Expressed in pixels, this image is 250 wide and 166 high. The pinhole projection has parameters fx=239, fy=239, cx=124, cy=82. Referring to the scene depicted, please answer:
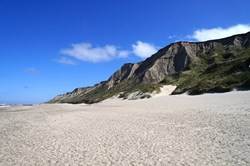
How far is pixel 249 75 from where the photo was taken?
3133 centimetres

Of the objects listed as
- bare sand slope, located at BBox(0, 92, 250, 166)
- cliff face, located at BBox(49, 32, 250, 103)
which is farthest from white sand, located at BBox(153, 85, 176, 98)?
bare sand slope, located at BBox(0, 92, 250, 166)

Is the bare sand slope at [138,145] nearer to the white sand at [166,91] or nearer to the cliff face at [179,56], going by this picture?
the white sand at [166,91]

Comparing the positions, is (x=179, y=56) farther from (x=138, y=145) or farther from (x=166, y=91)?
(x=138, y=145)

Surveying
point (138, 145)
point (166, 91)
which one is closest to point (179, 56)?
point (166, 91)

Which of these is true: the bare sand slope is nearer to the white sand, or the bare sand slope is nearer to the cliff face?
the white sand

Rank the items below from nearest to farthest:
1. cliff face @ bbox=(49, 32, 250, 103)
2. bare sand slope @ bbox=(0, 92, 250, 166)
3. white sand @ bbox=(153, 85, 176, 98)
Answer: bare sand slope @ bbox=(0, 92, 250, 166) → white sand @ bbox=(153, 85, 176, 98) → cliff face @ bbox=(49, 32, 250, 103)

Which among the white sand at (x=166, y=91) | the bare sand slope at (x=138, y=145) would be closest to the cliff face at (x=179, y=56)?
the white sand at (x=166, y=91)

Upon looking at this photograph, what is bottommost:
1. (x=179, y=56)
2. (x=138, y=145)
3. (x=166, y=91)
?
(x=138, y=145)

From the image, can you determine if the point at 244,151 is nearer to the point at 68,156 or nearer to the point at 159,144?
the point at 159,144

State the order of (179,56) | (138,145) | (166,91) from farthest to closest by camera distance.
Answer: (179,56) < (166,91) < (138,145)

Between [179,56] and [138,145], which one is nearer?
[138,145]

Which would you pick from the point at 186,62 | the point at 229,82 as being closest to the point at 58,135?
the point at 229,82

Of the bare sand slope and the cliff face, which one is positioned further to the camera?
the cliff face

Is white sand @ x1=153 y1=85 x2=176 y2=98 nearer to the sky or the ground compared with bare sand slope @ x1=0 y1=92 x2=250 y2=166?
nearer to the sky
